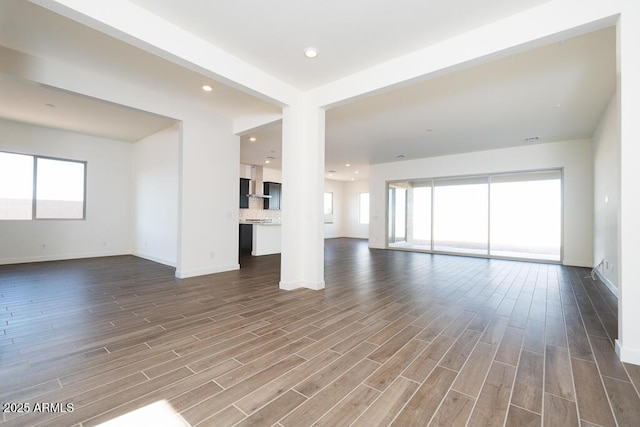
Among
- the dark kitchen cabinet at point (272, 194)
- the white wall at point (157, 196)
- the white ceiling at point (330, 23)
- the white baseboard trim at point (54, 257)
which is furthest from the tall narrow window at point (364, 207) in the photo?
the white ceiling at point (330, 23)

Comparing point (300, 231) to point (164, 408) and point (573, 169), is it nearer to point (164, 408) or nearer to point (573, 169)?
point (164, 408)

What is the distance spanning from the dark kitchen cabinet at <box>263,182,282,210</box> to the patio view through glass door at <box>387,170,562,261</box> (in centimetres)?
403

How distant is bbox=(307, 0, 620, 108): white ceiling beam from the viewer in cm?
219

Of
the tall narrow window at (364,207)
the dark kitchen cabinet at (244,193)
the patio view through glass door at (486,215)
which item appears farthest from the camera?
the tall narrow window at (364,207)

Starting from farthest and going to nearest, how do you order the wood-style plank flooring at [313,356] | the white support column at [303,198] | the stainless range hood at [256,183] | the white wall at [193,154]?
the stainless range hood at [256,183]
the white support column at [303,198]
the white wall at [193,154]
the wood-style plank flooring at [313,356]

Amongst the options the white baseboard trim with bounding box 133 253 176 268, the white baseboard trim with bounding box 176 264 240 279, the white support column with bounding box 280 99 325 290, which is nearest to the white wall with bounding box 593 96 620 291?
the white support column with bounding box 280 99 325 290

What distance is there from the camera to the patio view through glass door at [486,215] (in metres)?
6.82

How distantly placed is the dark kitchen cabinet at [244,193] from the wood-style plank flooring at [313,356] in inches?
209

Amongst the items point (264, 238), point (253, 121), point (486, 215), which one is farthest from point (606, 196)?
point (264, 238)

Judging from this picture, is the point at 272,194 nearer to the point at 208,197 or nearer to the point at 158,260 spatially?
the point at 158,260

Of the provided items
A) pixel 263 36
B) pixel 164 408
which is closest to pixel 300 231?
pixel 263 36

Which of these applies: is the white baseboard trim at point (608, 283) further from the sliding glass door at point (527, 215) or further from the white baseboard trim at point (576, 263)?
the sliding glass door at point (527, 215)

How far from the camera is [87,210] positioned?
6785 mm

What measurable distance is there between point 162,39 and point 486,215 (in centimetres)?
792
